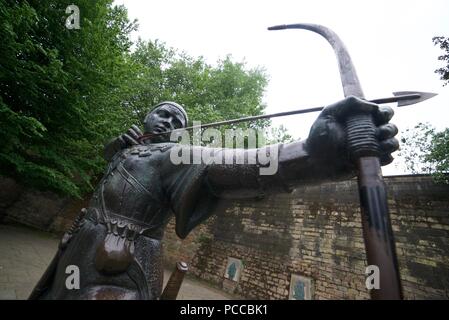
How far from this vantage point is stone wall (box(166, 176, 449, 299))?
178 inches

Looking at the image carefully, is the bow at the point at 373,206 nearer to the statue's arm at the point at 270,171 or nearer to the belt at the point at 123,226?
the statue's arm at the point at 270,171

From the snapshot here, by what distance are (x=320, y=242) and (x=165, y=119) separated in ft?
16.3

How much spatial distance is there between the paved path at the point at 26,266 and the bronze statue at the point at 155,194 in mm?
3856

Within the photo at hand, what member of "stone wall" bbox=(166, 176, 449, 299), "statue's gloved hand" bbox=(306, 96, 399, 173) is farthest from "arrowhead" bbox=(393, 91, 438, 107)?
"stone wall" bbox=(166, 176, 449, 299)

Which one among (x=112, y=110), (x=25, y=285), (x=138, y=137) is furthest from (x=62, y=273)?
(x=112, y=110)

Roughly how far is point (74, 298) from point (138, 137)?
3.32 feet

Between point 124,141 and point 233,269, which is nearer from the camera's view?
point 124,141

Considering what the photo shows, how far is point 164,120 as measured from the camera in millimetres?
1885

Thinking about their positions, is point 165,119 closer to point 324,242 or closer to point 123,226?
point 123,226

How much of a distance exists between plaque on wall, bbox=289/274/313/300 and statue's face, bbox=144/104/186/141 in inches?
194

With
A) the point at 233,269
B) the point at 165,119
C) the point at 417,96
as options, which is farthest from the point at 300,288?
the point at 417,96

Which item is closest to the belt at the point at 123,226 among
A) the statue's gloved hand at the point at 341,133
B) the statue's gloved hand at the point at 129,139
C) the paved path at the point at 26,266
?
the statue's gloved hand at the point at 129,139
